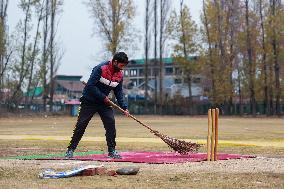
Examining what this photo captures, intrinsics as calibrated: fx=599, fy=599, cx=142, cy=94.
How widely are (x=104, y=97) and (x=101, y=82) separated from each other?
33cm

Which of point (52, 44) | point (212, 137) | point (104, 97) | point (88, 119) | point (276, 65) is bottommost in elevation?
point (212, 137)

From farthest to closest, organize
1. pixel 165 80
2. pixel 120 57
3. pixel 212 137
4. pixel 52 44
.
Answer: pixel 165 80
pixel 52 44
pixel 120 57
pixel 212 137

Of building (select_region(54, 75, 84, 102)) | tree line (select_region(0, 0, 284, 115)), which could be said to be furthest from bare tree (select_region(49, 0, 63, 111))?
building (select_region(54, 75, 84, 102))

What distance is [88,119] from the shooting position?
1213 centimetres

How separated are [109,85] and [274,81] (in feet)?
192

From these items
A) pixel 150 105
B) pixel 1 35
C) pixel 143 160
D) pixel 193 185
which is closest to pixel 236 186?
pixel 193 185

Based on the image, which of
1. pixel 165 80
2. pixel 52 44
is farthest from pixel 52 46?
pixel 165 80

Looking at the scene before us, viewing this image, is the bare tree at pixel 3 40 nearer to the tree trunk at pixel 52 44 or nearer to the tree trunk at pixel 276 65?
the tree trunk at pixel 52 44

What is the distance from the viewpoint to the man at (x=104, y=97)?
38.6 ft

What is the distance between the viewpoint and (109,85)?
11961mm

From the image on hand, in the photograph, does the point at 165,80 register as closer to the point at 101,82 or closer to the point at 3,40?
the point at 3,40

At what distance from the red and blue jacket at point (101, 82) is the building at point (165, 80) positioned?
5978 centimetres

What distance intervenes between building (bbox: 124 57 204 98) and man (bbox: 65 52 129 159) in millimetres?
59672

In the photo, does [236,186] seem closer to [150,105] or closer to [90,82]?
[90,82]
